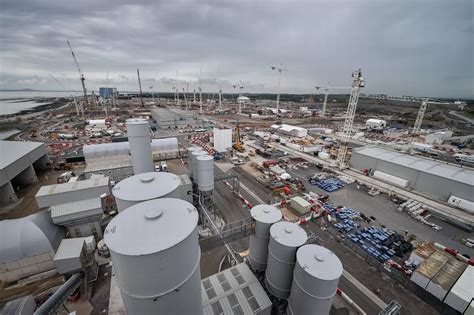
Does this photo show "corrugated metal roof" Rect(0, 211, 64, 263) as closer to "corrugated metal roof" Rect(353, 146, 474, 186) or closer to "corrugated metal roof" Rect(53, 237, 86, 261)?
"corrugated metal roof" Rect(53, 237, 86, 261)

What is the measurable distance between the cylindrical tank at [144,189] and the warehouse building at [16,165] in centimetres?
2852

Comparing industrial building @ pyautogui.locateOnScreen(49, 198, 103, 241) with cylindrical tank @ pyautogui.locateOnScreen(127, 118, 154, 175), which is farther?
industrial building @ pyautogui.locateOnScreen(49, 198, 103, 241)

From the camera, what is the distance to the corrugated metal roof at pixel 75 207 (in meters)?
20.6

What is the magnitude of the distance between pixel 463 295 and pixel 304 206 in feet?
51.3

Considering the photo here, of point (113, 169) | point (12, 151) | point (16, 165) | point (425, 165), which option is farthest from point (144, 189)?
point (425, 165)

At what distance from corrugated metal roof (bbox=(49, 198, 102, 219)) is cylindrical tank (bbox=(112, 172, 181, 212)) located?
1202cm

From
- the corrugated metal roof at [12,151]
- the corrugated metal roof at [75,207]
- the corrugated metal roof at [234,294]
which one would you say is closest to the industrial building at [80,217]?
the corrugated metal roof at [75,207]

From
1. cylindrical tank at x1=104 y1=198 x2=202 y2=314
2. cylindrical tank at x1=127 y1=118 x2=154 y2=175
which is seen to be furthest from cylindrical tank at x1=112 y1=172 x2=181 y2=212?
cylindrical tank at x1=127 y1=118 x2=154 y2=175

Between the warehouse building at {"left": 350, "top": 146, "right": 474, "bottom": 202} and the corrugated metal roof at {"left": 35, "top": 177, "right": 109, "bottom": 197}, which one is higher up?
the corrugated metal roof at {"left": 35, "top": 177, "right": 109, "bottom": 197}

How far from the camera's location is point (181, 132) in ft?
247

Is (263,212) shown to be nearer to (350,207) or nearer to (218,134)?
(350,207)

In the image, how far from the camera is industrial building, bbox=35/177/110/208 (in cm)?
2123

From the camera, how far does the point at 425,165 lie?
3741cm

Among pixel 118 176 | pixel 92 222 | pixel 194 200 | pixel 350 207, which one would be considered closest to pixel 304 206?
pixel 350 207
